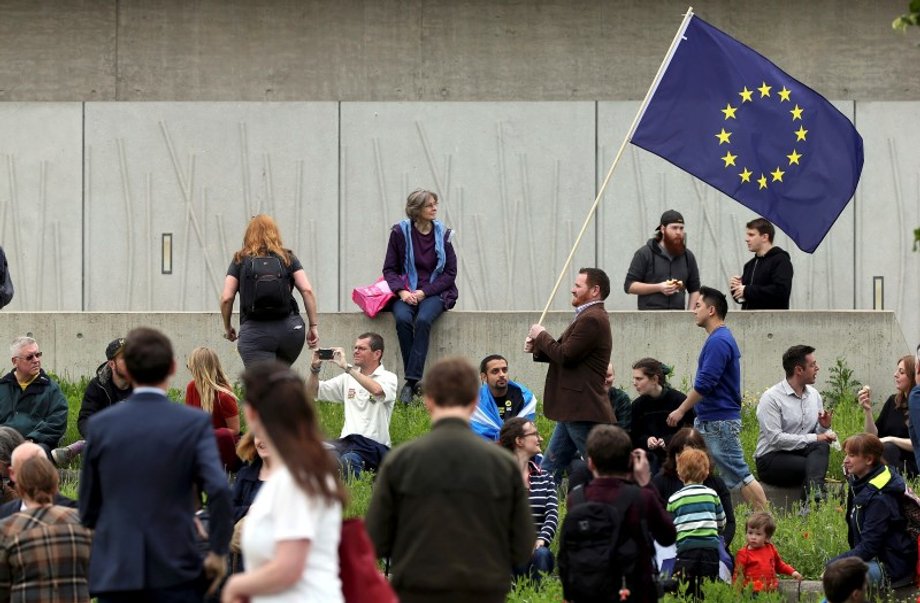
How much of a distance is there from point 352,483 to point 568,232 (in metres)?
7.62

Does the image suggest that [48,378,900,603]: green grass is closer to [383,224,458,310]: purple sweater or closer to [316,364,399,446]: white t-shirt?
[316,364,399,446]: white t-shirt

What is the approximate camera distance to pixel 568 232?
2008 centimetres

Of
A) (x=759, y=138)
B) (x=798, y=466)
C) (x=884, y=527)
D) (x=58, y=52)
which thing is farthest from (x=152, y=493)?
(x=58, y=52)

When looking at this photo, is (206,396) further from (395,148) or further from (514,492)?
(395,148)

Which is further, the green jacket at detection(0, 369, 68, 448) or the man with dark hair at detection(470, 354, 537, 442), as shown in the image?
the green jacket at detection(0, 369, 68, 448)

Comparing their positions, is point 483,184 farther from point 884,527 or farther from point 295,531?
point 295,531

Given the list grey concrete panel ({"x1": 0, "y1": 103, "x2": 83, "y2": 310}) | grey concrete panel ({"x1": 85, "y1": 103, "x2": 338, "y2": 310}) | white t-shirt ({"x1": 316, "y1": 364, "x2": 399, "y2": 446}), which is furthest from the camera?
grey concrete panel ({"x1": 85, "y1": 103, "x2": 338, "y2": 310})

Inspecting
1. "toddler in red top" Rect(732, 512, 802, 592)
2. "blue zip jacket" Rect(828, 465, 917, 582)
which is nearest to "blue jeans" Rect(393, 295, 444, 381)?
"toddler in red top" Rect(732, 512, 802, 592)

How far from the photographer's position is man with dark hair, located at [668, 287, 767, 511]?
13203 mm

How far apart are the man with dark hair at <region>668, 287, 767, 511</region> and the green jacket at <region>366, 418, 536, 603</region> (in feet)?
19.4

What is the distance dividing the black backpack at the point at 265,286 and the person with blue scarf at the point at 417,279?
6.97ft

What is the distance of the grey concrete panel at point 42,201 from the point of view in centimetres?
1981

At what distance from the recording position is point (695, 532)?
10930 mm

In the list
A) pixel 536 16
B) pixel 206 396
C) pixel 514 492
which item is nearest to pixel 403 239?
pixel 206 396
